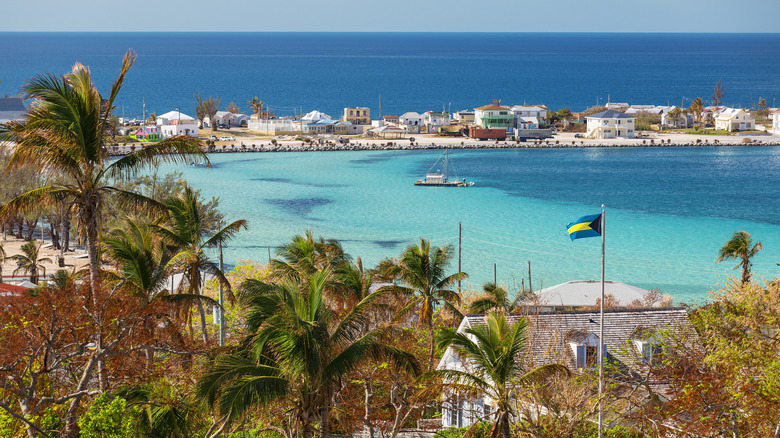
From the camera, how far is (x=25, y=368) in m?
13.2

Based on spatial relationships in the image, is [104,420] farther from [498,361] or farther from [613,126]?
[613,126]

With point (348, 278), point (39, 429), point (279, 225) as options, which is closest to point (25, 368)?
point (39, 429)

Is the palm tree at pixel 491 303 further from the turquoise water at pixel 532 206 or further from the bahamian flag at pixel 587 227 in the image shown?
the turquoise water at pixel 532 206

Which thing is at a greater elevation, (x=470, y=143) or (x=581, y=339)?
(x=470, y=143)

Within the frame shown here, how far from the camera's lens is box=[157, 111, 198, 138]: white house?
10450cm

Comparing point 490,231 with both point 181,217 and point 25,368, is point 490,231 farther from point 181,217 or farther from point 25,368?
point 25,368

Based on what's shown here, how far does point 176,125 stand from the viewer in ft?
345

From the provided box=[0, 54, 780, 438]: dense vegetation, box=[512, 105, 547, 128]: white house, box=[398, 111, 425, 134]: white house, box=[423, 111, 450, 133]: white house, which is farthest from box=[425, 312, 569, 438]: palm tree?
box=[423, 111, 450, 133]: white house

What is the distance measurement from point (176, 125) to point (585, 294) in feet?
265

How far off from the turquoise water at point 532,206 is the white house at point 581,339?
13.8 metres

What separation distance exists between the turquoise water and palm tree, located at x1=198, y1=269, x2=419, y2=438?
24918 millimetres

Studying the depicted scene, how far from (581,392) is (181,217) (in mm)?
9096

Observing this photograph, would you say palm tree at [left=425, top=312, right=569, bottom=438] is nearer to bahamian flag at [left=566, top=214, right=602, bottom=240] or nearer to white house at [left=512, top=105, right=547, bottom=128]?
bahamian flag at [left=566, top=214, right=602, bottom=240]

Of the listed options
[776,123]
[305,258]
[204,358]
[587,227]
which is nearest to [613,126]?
[776,123]
